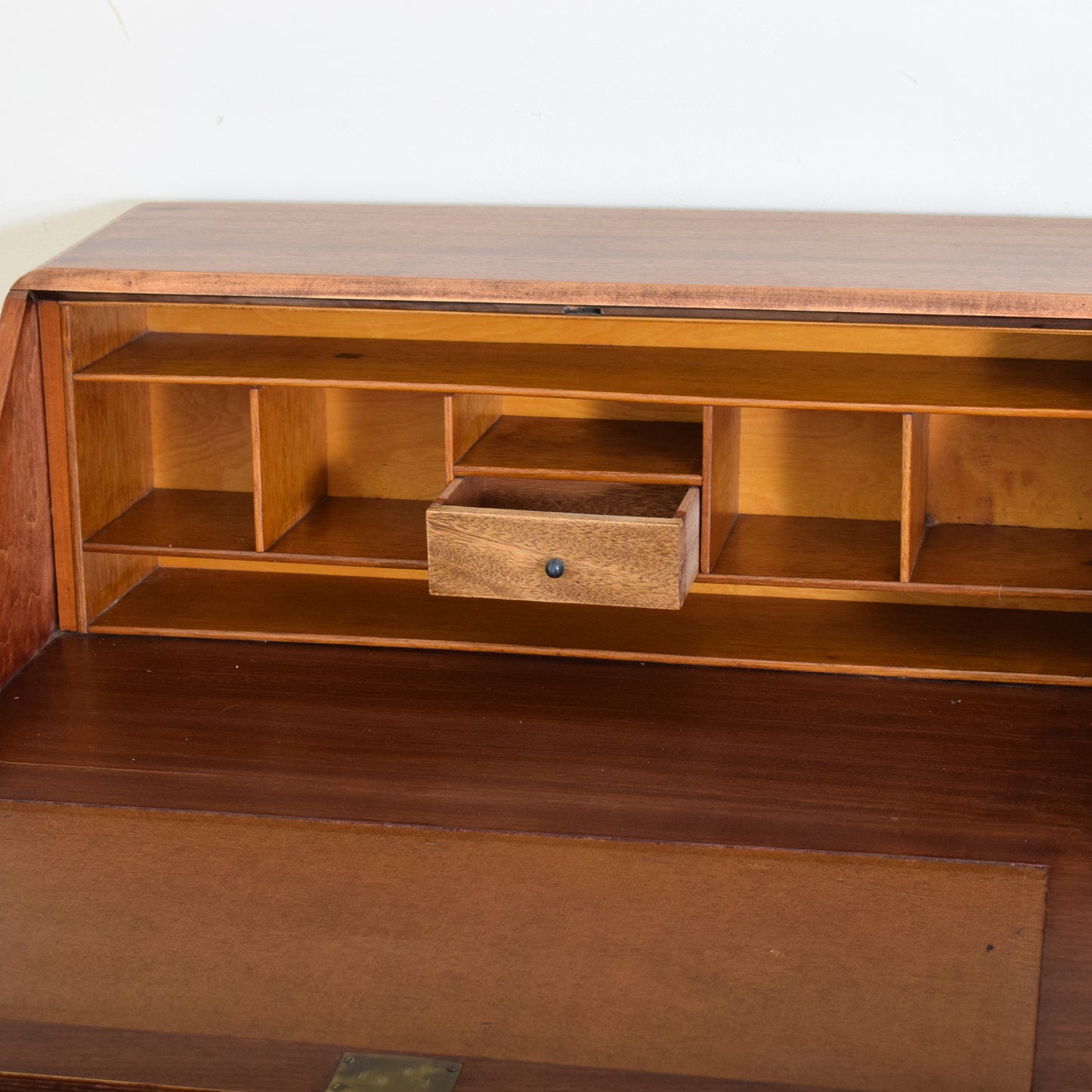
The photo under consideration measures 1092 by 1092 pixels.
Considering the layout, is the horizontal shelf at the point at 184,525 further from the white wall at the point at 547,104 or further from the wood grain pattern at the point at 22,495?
the white wall at the point at 547,104

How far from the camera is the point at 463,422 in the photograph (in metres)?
1.88

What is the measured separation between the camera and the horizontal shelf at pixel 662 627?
1.87 metres

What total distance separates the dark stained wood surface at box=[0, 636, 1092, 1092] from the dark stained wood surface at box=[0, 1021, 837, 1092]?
0.38 metres

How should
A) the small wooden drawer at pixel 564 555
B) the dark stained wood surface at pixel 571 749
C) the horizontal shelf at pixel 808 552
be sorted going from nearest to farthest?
the dark stained wood surface at pixel 571 749 → the small wooden drawer at pixel 564 555 → the horizontal shelf at pixel 808 552

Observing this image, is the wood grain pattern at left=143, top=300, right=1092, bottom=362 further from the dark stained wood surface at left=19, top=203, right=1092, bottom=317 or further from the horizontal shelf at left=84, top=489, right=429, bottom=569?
the horizontal shelf at left=84, top=489, right=429, bottom=569

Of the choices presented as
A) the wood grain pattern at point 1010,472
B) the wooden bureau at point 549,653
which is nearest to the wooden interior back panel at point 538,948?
the wooden bureau at point 549,653

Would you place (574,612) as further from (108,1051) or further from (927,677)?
(108,1051)

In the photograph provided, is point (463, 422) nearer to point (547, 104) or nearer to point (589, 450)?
point (589, 450)

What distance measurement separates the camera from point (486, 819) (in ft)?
4.91

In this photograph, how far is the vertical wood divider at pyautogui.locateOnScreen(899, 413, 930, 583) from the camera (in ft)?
5.68

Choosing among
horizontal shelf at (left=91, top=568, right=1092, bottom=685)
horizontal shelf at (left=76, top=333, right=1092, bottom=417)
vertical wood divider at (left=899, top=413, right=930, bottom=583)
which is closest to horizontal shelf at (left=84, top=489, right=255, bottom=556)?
horizontal shelf at (left=91, top=568, right=1092, bottom=685)

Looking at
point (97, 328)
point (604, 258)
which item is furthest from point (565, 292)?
point (97, 328)

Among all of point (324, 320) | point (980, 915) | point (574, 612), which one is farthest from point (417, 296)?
point (980, 915)

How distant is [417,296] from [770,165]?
66cm
